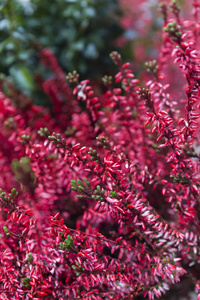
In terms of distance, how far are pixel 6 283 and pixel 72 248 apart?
0.55 ft

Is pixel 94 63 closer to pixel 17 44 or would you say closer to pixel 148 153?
pixel 17 44

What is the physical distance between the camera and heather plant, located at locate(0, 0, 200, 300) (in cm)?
66

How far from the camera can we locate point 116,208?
0.67 meters

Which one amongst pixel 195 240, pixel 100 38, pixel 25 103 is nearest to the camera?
pixel 195 240

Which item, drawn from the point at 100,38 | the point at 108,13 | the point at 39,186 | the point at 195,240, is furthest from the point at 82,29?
the point at 195,240

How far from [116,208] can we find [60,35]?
1.13 meters

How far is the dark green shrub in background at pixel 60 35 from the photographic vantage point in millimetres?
1395

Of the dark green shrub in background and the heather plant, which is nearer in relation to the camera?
the heather plant

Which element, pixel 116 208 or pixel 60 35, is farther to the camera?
pixel 60 35

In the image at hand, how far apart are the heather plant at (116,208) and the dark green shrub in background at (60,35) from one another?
1.88ft

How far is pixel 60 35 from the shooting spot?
154 centimetres

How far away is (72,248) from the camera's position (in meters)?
0.66

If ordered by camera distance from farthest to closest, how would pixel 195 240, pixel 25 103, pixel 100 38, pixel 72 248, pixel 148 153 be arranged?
1. pixel 100 38
2. pixel 25 103
3. pixel 148 153
4. pixel 195 240
5. pixel 72 248

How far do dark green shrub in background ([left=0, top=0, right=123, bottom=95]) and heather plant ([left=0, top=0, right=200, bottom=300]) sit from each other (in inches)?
22.6
